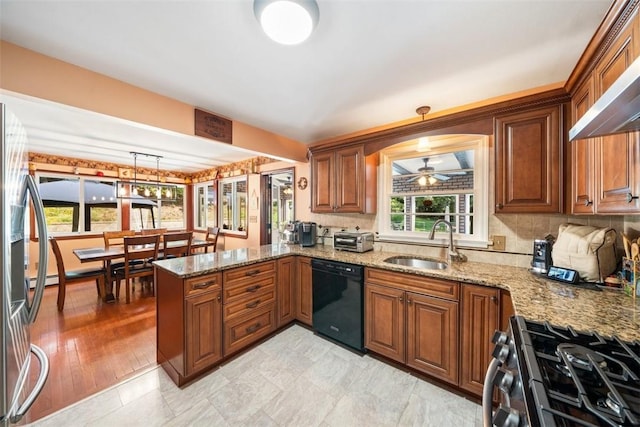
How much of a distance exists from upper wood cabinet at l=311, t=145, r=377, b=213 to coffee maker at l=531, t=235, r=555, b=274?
1456 millimetres

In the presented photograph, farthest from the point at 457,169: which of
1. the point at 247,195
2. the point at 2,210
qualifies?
the point at 247,195

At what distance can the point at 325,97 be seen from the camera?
2.13m

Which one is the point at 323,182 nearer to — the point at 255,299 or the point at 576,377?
the point at 255,299

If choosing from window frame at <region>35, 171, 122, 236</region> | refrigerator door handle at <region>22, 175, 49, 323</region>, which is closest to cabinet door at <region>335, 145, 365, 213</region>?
refrigerator door handle at <region>22, 175, 49, 323</region>

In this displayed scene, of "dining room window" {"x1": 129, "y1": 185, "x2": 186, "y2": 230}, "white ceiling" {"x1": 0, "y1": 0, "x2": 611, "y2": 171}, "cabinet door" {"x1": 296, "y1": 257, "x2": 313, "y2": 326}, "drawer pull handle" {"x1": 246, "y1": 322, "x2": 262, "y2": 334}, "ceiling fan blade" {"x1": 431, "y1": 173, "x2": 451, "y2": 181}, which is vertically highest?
"white ceiling" {"x1": 0, "y1": 0, "x2": 611, "y2": 171}

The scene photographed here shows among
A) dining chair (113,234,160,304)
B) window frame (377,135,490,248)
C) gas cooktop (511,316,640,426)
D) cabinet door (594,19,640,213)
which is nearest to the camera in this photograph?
gas cooktop (511,316,640,426)

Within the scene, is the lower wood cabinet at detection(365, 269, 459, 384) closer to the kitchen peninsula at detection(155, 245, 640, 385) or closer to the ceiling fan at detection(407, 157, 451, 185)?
the kitchen peninsula at detection(155, 245, 640, 385)

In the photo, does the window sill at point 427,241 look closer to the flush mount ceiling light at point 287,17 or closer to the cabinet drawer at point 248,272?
the cabinet drawer at point 248,272

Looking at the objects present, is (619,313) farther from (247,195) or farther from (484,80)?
(247,195)

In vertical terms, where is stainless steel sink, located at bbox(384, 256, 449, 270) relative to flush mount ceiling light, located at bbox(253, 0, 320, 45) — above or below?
below

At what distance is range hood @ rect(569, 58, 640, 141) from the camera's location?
64cm

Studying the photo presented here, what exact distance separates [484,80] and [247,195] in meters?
4.06

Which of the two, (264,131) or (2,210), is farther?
(264,131)

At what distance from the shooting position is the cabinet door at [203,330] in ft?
5.88
